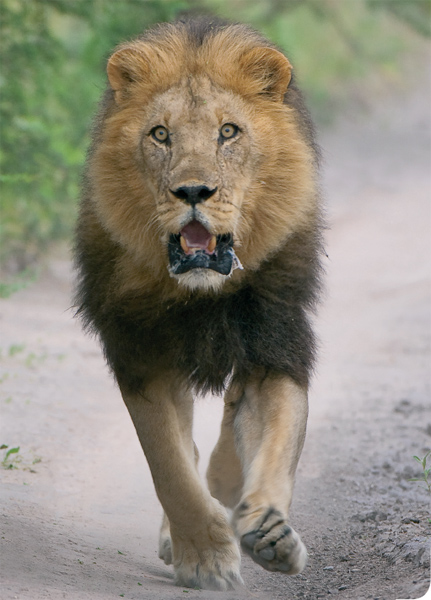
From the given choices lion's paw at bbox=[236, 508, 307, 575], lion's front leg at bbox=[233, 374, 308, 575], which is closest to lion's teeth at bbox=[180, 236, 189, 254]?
lion's front leg at bbox=[233, 374, 308, 575]

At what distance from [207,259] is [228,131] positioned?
20.0 inches

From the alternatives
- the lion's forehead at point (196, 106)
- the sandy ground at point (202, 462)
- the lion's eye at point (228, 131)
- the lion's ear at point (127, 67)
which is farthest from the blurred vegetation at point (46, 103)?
the lion's eye at point (228, 131)

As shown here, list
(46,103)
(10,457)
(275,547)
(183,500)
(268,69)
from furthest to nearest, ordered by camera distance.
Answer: (46,103) → (10,457) → (183,500) → (268,69) → (275,547)

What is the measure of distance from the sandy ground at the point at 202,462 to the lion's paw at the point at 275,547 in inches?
18.1

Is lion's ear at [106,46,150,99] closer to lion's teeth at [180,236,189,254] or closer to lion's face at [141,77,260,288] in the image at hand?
lion's face at [141,77,260,288]

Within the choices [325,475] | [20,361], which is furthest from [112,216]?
[20,361]

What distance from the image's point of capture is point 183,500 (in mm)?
3854

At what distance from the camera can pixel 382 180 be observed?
17.7 m

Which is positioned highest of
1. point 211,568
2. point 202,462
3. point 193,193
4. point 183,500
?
point 193,193

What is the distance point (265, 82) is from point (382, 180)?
14.3 metres

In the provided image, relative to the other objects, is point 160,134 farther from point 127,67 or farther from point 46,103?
point 46,103

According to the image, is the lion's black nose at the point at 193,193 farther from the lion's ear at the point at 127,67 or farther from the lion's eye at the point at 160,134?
the lion's ear at the point at 127,67

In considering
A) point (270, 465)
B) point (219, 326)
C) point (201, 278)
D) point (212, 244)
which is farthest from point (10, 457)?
point (212, 244)

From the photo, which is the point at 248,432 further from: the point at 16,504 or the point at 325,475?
the point at 325,475
